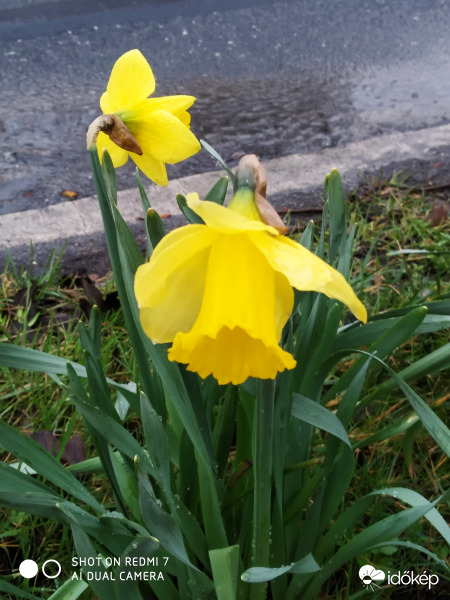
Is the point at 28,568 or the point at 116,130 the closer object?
the point at 116,130

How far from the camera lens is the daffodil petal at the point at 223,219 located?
1.94 ft

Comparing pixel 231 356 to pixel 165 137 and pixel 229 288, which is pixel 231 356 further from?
pixel 165 137

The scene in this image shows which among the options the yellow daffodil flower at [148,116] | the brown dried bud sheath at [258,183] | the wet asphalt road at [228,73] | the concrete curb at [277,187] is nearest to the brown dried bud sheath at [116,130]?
the yellow daffodil flower at [148,116]

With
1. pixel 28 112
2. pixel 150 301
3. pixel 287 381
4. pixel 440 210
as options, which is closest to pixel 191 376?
pixel 287 381

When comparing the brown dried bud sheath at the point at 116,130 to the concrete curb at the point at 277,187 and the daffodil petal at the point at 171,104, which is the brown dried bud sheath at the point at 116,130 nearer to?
the daffodil petal at the point at 171,104

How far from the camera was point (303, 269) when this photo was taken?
608mm

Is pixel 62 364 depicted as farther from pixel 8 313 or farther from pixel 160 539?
pixel 8 313

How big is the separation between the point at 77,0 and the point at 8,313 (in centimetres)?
407

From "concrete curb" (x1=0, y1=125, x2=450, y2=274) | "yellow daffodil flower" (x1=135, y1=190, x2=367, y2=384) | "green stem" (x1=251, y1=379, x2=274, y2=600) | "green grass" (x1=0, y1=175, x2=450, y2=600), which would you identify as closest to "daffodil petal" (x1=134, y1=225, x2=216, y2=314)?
"yellow daffodil flower" (x1=135, y1=190, x2=367, y2=384)

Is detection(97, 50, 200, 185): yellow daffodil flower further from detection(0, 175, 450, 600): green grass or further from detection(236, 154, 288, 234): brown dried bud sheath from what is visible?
detection(0, 175, 450, 600): green grass

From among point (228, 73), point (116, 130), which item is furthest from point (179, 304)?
point (228, 73)

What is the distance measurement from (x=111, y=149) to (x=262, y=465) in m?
0.47

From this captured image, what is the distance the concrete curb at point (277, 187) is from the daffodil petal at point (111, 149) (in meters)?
1.31

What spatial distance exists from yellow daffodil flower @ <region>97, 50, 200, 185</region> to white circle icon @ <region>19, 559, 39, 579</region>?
29.9 inches
